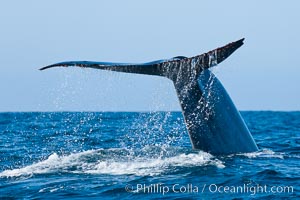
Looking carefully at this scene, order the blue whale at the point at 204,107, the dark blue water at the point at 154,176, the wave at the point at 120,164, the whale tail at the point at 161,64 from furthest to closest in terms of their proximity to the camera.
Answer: the blue whale at the point at 204,107 → the wave at the point at 120,164 → the whale tail at the point at 161,64 → the dark blue water at the point at 154,176

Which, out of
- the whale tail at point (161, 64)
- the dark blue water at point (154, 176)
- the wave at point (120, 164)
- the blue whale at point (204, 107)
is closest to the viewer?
the dark blue water at point (154, 176)

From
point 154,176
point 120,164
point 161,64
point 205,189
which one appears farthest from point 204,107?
point 205,189

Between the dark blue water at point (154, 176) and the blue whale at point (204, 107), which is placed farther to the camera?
the blue whale at point (204, 107)

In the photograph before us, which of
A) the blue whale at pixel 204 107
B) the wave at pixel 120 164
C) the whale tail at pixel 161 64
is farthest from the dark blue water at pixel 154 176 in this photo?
the whale tail at pixel 161 64

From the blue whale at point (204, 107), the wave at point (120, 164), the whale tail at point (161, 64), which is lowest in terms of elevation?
the wave at point (120, 164)

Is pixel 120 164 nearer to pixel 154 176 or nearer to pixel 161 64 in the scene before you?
pixel 154 176

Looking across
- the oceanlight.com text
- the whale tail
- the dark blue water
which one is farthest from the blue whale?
the oceanlight.com text

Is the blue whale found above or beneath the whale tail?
beneath

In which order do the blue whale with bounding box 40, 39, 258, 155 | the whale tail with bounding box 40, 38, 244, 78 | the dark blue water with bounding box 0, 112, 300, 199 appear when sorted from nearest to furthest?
the dark blue water with bounding box 0, 112, 300, 199 < the whale tail with bounding box 40, 38, 244, 78 < the blue whale with bounding box 40, 39, 258, 155

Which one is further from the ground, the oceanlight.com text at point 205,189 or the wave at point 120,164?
the wave at point 120,164

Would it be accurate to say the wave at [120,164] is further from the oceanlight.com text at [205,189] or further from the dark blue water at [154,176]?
the oceanlight.com text at [205,189]

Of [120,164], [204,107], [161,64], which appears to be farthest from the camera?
[120,164]

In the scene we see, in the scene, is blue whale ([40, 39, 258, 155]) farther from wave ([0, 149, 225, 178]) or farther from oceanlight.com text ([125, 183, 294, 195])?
oceanlight.com text ([125, 183, 294, 195])

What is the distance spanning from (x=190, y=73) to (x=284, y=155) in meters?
3.26
